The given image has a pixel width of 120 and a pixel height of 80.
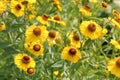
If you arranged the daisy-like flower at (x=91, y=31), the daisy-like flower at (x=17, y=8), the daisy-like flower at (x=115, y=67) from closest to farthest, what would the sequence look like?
the daisy-like flower at (x=115, y=67) < the daisy-like flower at (x=91, y=31) < the daisy-like flower at (x=17, y=8)

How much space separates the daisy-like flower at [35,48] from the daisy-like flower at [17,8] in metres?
0.28

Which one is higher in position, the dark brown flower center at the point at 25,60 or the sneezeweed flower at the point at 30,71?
the dark brown flower center at the point at 25,60

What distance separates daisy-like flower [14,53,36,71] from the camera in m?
1.88

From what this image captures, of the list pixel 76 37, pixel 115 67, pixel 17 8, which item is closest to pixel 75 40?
pixel 76 37

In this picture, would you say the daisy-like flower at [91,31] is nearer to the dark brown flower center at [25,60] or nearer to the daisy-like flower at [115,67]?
the daisy-like flower at [115,67]

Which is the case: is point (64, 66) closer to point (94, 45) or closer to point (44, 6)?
point (94, 45)

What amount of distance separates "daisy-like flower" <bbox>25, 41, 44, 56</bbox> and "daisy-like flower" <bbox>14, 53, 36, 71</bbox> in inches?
1.6

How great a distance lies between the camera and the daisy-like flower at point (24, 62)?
6.18 ft

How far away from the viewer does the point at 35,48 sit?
6.12 ft

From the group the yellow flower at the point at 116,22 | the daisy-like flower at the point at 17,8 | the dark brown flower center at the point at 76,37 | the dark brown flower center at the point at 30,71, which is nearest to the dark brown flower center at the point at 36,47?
the dark brown flower center at the point at 30,71

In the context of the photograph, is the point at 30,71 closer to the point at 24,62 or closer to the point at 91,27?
the point at 24,62

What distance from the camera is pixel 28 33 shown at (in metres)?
1.98

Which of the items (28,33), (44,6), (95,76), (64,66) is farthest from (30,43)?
(44,6)

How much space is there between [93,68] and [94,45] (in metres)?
0.14
